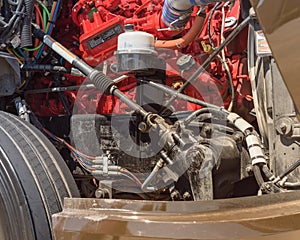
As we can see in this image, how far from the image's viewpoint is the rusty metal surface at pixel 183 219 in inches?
44.9

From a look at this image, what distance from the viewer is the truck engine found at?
1880 mm

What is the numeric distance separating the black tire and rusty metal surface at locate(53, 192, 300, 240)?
1.69 feet

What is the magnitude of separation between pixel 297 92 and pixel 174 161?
2.91 feet

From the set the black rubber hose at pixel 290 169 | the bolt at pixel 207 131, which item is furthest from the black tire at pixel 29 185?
the black rubber hose at pixel 290 169

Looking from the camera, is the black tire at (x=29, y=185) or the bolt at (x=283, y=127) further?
the black tire at (x=29, y=185)

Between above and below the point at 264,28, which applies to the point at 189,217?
below

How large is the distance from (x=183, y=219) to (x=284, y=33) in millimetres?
494

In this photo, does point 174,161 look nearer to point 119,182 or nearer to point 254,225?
point 119,182

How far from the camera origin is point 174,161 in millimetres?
1939

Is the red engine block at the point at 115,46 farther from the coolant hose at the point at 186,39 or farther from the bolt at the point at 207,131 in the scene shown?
the bolt at the point at 207,131

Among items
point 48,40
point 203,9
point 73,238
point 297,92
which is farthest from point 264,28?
point 48,40

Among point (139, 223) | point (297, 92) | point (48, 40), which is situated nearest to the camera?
point (297, 92)

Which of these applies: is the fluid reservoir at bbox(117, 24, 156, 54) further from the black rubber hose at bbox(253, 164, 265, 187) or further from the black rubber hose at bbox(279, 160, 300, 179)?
the black rubber hose at bbox(279, 160, 300, 179)

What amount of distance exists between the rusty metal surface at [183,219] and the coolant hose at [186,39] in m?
1.10
